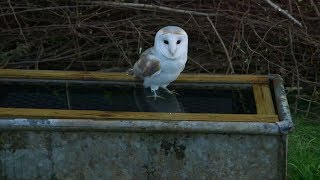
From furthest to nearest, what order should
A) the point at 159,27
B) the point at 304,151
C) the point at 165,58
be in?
the point at 159,27
the point at 304,151
the point at 165,58

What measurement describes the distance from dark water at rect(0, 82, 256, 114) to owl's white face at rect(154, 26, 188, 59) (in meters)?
0.23

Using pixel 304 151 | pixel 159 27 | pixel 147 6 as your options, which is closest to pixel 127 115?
pixel 304 151

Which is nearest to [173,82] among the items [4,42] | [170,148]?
[170,148]

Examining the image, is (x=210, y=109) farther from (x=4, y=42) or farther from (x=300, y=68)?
(x=4, y=42)

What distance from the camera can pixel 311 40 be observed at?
3654 millimetres

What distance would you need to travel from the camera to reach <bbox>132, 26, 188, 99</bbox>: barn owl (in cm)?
238

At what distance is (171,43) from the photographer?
237 cm

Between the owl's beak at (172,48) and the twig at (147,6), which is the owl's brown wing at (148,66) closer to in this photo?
the owl's beak at (172,48)

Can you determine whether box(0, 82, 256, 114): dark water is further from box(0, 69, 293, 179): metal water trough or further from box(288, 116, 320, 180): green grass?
box(288, 116, 320, 180): green grass

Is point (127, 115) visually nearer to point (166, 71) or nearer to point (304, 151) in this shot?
point (166, 71)

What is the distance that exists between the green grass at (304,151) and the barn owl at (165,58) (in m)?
A: 0.82

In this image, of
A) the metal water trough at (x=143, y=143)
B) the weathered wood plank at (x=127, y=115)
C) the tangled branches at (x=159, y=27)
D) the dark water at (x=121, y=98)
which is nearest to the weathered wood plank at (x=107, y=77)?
the dark water at (x=121, y=98)

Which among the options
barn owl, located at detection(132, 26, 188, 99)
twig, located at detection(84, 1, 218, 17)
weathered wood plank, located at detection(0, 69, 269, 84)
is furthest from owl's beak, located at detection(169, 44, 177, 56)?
twig, located at detection(84, 1, 218, 17)

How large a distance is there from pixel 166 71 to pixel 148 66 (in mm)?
77
